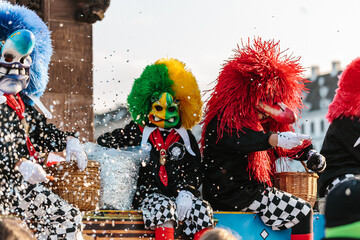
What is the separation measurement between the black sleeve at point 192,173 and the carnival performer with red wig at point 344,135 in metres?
1.55

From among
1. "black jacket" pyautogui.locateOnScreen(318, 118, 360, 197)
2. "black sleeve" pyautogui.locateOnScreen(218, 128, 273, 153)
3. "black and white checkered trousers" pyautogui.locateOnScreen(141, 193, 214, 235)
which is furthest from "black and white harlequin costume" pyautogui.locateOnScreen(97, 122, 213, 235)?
"black jacket" pyautogui.locateOnScreen(318, 118, 360, 197)

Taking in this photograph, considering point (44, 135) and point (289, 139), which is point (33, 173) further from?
point (289, 139)

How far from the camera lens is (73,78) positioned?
7.13m

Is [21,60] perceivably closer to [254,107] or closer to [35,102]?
[35,102]

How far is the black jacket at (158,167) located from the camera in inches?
237

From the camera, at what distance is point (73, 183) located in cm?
546

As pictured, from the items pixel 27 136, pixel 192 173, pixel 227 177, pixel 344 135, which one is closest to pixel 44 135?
pixel 27 136

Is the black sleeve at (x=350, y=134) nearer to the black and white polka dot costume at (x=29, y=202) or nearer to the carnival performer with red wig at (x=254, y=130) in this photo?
the carnival performer with red wig at (x=254, y=130)

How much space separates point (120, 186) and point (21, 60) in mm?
1403

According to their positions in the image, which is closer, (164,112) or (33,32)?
(33,32)

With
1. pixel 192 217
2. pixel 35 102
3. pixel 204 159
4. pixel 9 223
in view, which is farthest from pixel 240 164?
pixel 9 223

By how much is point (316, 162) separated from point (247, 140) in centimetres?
87

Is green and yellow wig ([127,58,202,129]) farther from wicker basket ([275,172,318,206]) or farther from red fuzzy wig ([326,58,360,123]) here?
red fuzzy wig ([326,58,360,123])

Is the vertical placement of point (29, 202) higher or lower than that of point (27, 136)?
lower
